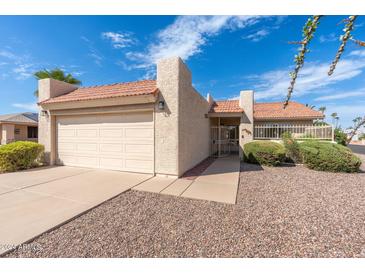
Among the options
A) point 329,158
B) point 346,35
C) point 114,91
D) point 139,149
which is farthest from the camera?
point 114,91

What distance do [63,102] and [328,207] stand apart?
1103 centimetres

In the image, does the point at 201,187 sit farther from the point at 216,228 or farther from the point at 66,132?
the point at 66,132

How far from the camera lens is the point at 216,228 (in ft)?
9.86

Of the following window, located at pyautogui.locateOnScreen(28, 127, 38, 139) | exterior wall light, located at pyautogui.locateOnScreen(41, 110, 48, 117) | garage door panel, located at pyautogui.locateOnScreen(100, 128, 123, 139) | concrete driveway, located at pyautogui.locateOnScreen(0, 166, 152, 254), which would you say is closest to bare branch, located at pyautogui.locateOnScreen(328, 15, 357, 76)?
concrete driveway, located at pyautogui.locateOnScreen(0, 166, 152, 254)

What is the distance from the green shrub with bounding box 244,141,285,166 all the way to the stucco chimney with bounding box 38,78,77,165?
11437 mm

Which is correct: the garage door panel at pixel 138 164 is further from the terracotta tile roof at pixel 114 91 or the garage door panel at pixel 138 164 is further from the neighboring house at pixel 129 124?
the terracotta tile roof at pixel 114 91

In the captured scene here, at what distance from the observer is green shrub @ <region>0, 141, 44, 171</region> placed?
716 cm

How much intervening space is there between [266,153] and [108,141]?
27.8ft

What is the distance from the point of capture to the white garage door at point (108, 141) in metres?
6.69

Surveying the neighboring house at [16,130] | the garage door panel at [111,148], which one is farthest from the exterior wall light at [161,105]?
the neighboring house at [16,130]

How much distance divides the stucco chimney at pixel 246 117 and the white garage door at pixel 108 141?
7142mm

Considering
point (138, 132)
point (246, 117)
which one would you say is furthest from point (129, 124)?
point (246, 117)
